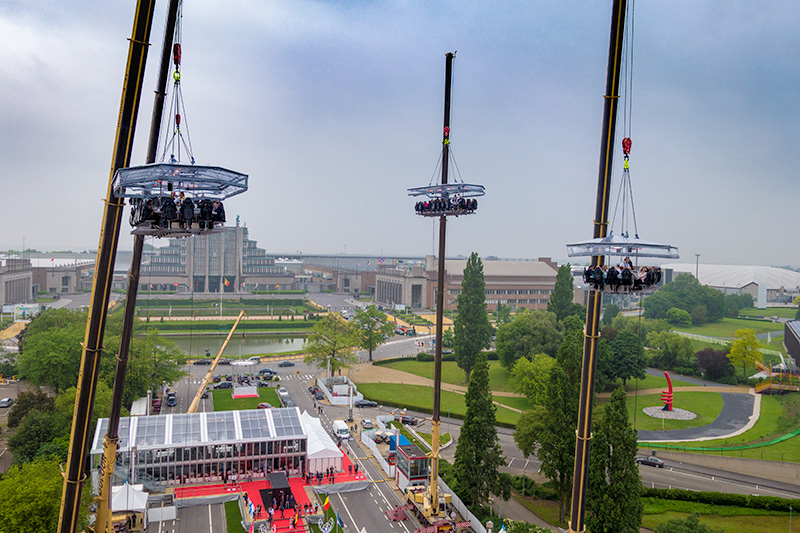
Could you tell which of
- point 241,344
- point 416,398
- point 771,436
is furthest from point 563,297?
point 241,344

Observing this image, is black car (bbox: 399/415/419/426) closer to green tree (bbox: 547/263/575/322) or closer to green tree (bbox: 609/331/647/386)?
green tree (bbox: 609/331/647/386)

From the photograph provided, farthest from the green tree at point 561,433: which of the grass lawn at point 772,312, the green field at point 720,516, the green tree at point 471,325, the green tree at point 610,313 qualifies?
the grass lawn at point 772,312

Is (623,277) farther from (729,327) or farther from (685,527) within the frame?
(729,327)

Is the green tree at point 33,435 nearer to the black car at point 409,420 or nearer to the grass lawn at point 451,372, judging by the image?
the black car at point 409,420

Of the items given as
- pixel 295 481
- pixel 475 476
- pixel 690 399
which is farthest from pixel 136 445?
pixel 690 399

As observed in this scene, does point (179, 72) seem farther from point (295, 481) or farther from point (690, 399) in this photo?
point (690, 399)
